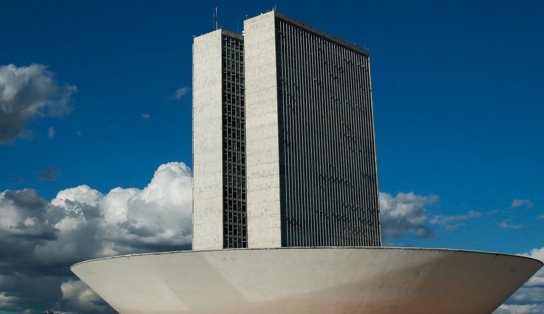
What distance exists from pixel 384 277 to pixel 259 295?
33.0ft

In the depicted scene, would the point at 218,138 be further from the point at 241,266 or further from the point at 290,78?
the point at 241,266

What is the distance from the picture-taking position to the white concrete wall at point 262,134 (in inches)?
3821

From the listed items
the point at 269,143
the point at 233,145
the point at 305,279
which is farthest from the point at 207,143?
the point at 305,279

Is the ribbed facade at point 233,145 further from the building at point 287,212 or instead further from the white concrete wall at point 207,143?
the white concrete wall at point 207,143

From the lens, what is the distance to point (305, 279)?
207 ft

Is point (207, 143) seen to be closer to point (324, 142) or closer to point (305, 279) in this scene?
point (324, 142)

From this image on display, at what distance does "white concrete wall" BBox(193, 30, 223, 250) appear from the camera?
9825 cm

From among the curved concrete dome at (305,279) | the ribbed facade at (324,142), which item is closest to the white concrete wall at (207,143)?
the ribbed facade at (324,142)

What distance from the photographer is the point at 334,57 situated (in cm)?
11162

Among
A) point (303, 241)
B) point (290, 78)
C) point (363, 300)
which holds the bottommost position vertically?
point (363, 300)

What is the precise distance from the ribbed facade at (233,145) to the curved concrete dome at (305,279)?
29606mm

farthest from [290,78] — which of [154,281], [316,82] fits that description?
[154,281]

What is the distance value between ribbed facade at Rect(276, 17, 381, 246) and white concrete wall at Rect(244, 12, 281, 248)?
0.95 meters

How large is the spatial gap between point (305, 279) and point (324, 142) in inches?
1747
